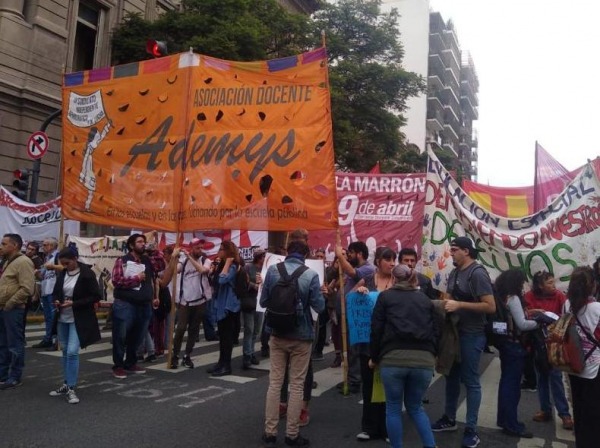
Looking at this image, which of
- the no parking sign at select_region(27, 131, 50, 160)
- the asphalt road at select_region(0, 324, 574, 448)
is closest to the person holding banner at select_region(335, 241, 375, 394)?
the asphalt road at select_region(0, 324, 574, 448)

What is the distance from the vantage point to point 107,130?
8148 mm

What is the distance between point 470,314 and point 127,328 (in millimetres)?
4387

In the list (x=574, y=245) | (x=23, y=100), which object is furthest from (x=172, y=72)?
(x=23, y=100)

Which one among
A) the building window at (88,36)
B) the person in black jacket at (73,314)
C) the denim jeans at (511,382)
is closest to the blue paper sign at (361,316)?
the denim jeans at (511,382)

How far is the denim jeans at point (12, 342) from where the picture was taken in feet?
20.9

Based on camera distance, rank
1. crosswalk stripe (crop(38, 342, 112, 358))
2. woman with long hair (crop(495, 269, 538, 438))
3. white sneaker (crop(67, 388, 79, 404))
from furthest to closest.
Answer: crosswalk stripe (crop(38, 342, 112, 358))
white sneaker (crop(67, 388, 79, 404))
woman with long hair (crop(495, 269, 538, 438))

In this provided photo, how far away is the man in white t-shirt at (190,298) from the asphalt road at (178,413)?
1.12 feet

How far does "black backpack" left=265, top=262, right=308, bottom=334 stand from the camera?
15.7ft

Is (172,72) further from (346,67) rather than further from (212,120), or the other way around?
(346,67)

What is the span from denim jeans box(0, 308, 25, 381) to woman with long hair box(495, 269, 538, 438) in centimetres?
532

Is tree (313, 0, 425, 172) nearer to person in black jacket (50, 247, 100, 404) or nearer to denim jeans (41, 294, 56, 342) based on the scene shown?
denim jeans (41, 294, 56, 342)

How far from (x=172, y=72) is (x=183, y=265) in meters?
2.81

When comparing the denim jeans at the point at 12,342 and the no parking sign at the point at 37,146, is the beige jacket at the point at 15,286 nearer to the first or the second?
the denim jeans at the point at 12,342

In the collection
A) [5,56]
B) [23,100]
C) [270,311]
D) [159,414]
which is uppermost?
[5,56]
